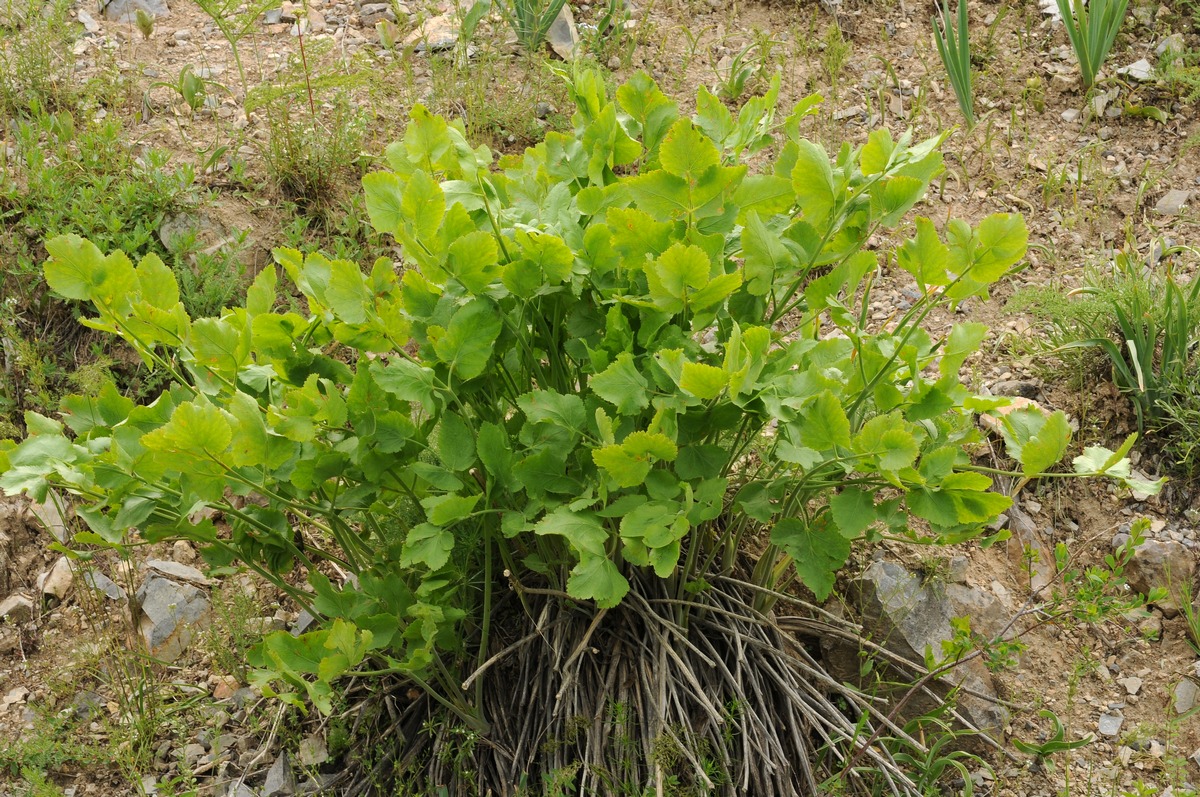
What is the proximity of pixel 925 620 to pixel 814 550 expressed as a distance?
0.78 metres

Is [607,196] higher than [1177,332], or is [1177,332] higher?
[607,196]

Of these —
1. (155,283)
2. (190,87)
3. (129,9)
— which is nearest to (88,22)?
(129,9)

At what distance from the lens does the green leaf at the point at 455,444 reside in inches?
64.2

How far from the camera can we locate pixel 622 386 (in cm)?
150

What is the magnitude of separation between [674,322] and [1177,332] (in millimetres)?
1621

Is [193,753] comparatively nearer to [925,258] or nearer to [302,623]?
[302,623]

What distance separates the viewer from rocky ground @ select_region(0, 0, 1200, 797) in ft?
7.26

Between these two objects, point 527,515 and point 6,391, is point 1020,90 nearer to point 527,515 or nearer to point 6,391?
point 527,515

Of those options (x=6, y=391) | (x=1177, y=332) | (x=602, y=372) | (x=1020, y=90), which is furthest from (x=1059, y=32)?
(x=6, y=391)

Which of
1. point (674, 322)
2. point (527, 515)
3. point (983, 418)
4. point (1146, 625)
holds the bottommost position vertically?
point (1146, 625)

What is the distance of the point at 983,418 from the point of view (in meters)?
2.85

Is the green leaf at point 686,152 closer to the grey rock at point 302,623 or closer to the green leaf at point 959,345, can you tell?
the green leaf at point 959,345

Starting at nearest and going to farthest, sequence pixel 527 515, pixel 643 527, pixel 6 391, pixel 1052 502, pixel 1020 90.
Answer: pixel 643 527
pixel 527 515
pixel 1052 502
pixel 6 391
pixel 1020 90

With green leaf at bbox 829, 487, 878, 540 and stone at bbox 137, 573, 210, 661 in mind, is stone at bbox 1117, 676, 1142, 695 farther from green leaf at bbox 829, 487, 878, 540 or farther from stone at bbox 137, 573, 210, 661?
stone at bbox 137, 573, 210, 661
